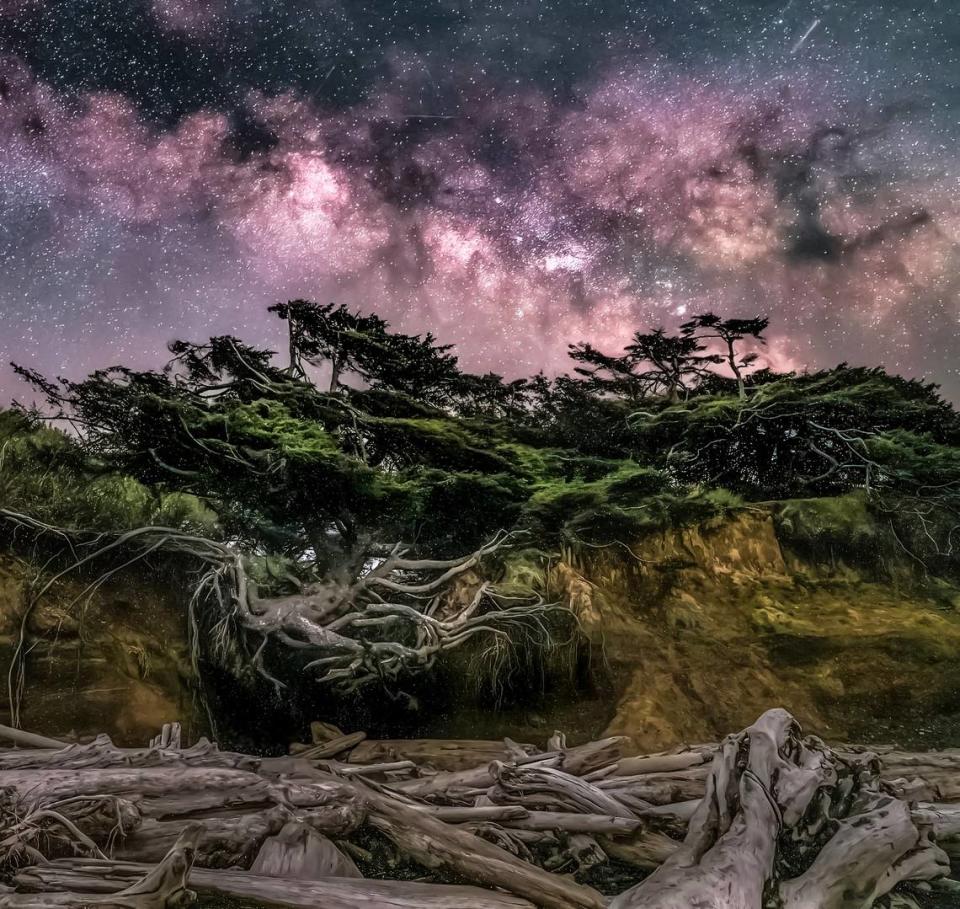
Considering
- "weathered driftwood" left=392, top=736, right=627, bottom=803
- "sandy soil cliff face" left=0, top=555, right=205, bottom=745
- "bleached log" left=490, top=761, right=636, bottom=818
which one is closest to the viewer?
"bleached log" left=490, top=761, right=636, bottom=818

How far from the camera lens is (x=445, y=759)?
7.93 m

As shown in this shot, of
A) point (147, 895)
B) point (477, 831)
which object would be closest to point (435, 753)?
point (477, 831)

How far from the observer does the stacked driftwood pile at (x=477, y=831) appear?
407 cm

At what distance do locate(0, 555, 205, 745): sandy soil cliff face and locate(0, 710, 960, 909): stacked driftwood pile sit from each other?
202 cm

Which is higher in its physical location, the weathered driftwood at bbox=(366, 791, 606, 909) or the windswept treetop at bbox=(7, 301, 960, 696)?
the windswept treetop at bbox=(7, 301, 960, 696)

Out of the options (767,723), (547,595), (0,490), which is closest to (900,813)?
(767,723)

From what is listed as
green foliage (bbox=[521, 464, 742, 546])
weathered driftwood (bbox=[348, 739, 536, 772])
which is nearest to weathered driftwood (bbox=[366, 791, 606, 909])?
weathered driftwood (bbox=[348, 739, 536, 772])

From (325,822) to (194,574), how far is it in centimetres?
647

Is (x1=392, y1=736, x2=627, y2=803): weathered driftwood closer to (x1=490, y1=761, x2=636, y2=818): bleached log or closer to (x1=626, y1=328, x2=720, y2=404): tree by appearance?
(x1=490, y1=761, x2=636, y2=818): bleached log

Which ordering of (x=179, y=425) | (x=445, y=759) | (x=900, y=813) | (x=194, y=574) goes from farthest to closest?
1. (x=194, y=574)
2. (x=179, y=425)
3. (x=445, y=759)
4. (x=900, y=813)

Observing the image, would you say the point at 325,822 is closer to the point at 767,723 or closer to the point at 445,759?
the point at 445,759

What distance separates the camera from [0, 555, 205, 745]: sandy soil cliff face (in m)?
8.36

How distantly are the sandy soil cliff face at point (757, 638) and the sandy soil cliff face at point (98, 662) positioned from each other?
6.55 metres

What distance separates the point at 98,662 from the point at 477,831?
6622 millimetres
